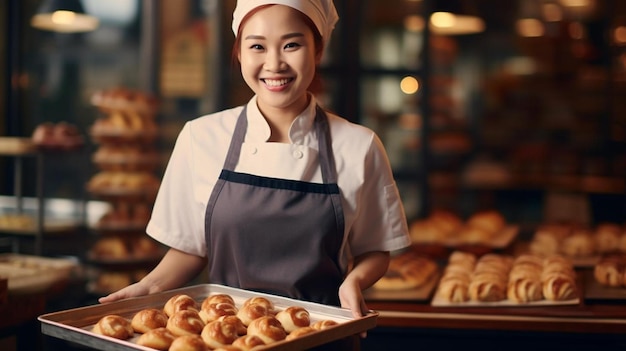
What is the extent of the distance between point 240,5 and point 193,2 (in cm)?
425

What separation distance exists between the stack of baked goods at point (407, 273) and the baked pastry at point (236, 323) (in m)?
1.13

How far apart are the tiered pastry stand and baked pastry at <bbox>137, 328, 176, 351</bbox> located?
11.1 feet

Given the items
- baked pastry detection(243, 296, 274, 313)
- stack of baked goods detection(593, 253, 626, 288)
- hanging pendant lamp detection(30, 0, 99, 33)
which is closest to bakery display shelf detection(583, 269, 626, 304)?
stack of baked goods detection(593, 253, 626, 288)

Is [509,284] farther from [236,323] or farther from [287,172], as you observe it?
[236,323]

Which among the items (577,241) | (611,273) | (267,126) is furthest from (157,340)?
(577,241)

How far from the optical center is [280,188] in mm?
1854

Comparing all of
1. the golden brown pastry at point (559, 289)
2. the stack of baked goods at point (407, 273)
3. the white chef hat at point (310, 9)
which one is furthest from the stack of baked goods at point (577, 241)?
the white chef hat at point (310, 9)

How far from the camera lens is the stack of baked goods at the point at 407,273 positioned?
2.84 m

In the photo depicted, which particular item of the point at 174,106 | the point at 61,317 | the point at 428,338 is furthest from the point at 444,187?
the point at 61,317

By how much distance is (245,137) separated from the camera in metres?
1.93

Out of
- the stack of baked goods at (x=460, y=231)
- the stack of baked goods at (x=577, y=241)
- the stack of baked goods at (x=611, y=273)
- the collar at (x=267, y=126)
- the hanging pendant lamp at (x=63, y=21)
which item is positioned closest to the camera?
the collar at (x=267, y=126)

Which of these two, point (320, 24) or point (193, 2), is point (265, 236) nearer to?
point (320, 24)

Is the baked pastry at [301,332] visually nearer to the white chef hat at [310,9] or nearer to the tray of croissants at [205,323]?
the tray of croissants at [205,323]

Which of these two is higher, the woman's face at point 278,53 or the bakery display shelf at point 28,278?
the woman's face at point 278,53
